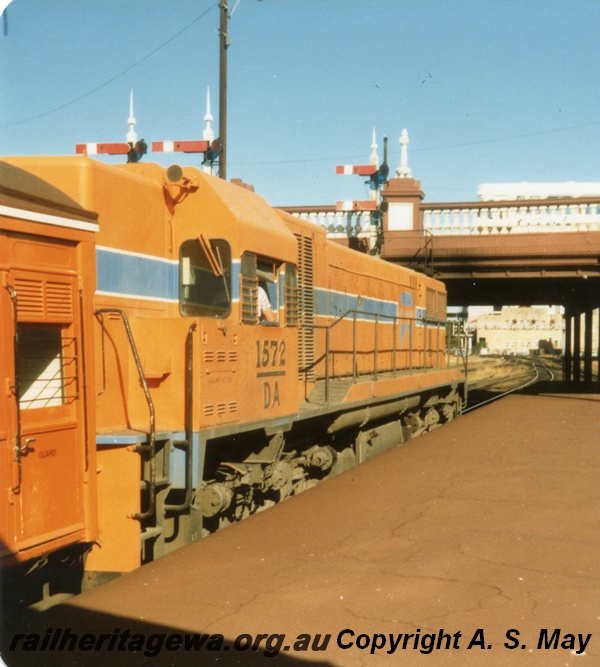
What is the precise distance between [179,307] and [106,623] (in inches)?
122

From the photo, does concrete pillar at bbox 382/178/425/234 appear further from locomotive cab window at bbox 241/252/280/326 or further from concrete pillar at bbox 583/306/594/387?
locomotive cab window at bbox 241/252/280/326

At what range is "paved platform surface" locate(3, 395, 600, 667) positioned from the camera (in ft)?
14.1

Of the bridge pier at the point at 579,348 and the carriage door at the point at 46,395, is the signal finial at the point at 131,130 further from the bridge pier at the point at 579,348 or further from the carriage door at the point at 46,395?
the bridge pier at the point at 579,348

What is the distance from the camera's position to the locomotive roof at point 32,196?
5.01m

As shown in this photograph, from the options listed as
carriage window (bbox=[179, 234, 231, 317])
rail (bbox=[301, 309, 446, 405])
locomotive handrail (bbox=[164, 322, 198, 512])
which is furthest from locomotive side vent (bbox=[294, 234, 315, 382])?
locomotive handrail (bbox=[164, 322, 198, 512])

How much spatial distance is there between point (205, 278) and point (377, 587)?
3.22 m

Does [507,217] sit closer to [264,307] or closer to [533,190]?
[264,307]

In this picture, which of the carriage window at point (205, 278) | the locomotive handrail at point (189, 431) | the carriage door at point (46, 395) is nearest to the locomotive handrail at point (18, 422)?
the carriage door at point (46, 395)

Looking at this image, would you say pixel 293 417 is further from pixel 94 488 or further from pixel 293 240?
pixel 94 488

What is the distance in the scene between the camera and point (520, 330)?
99250mm

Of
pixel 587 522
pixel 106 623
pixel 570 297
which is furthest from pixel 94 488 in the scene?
pixel 570 297

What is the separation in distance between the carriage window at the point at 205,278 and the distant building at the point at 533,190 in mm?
43460

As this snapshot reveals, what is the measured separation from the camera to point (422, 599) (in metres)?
4.94

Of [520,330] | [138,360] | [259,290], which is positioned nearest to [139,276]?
[138,360]
